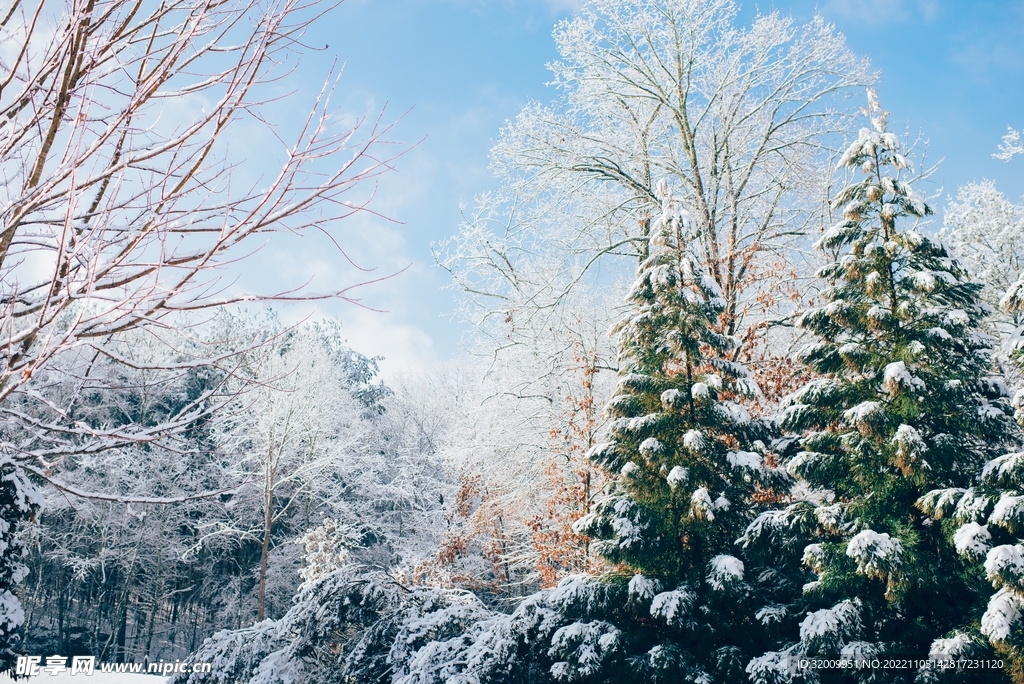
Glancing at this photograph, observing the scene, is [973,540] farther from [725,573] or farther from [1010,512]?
[725,573]

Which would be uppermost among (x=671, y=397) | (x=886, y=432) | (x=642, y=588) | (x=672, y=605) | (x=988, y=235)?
(x=988, y=235)

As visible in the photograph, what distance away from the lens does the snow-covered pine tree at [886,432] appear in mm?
6129

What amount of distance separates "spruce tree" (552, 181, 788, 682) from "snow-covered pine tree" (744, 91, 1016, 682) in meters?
0.53

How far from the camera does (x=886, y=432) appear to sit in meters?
6.83

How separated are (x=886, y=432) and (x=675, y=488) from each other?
7.35 ft

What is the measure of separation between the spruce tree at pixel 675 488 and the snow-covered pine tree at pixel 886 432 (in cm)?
53

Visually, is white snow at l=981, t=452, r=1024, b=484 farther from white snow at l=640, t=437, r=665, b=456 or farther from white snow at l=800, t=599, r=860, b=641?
white snow at l=640, t=437, r=665, b=456

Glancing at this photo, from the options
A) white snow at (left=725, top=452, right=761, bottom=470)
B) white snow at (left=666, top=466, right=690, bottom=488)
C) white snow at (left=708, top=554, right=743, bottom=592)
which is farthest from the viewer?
white snow at (left=725, top=452, right=761, bottom=470)

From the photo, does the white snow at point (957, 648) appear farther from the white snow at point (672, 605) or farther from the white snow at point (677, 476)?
the white snow at point (677, 476)

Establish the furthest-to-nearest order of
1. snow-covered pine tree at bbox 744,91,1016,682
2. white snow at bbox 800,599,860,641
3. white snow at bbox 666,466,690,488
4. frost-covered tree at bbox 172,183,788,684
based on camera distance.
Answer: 1. white snow at bbox 666,466,690,488
2. frost-covered tree at bbox 172,183,788,684
3. snow-covered pine tree at bbox 744,91,1016,682
4. white snow at bbox 800,599,860,641

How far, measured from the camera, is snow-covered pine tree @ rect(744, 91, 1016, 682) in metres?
6.13

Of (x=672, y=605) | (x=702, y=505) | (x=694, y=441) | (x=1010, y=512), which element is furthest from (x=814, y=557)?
(x=1010, y=512)

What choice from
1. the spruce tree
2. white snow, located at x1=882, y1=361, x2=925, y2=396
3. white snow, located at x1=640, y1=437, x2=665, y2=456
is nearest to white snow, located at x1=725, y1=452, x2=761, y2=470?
the spruce tree

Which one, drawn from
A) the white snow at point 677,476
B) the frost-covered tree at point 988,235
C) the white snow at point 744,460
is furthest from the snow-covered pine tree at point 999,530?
the frost-covered tree at point 988,235
